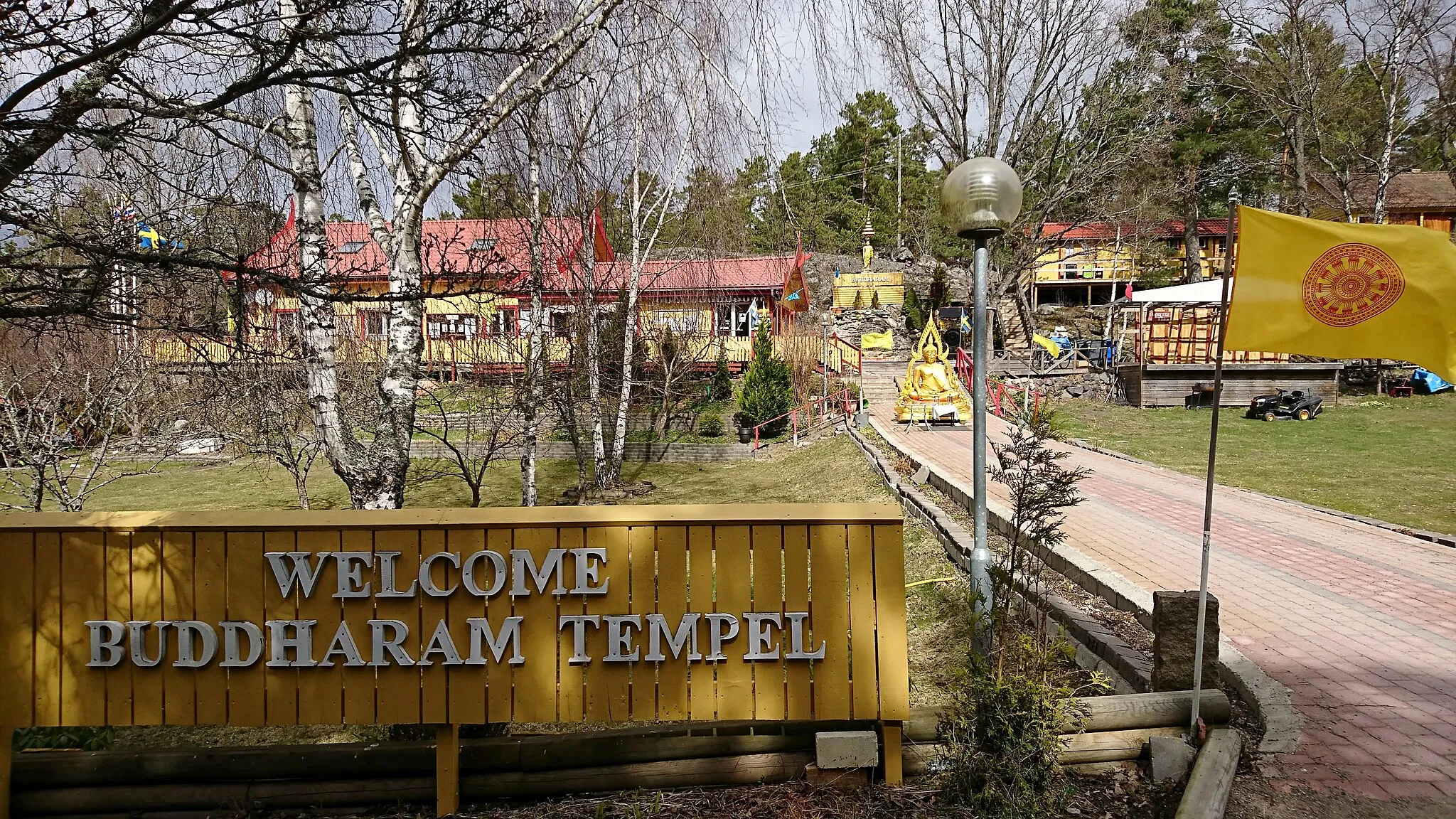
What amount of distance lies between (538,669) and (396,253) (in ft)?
12.7

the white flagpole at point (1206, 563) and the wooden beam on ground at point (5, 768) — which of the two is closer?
the wooden beam on ground at point (5, 768)

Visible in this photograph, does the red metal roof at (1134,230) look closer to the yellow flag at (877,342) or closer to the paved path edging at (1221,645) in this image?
the yellow flag at (877,342)

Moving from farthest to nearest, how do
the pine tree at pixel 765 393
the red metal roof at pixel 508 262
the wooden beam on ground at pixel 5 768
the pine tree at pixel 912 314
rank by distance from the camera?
the pine tree at pixel 912 314 < the pine tree at pixel 765 393 < the red metal roof at pixel 508 262 < the wooden beam on ground at pixel 5 768

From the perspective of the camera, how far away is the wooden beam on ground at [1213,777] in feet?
11.0

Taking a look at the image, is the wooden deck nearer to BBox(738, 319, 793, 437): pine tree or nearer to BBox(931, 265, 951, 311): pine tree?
BBox(738, 319, 793, 437): pine tree

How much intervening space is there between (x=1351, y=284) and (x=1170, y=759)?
8.06 ft

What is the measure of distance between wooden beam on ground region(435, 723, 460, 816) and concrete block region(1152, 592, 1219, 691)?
372 centimetres

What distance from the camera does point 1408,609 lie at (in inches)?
241

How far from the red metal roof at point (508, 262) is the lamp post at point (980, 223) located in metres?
2.86

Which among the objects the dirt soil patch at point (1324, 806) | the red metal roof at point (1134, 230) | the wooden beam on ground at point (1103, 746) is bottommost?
the dirt soil patch at point (1324, 806)

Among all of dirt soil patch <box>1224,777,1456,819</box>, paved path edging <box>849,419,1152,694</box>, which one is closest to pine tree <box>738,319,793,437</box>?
paved path edging <box>849,419,1152,694</box>

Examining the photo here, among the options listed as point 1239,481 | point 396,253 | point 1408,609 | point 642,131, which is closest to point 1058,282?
point 1239,481

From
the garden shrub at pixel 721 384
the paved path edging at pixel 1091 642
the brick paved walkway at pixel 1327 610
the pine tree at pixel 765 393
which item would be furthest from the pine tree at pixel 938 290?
the paved path edging at pixel 1091 642

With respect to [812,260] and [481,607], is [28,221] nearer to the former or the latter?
[481,607]
